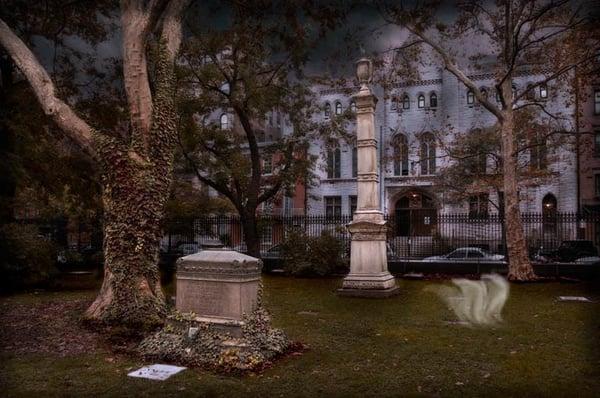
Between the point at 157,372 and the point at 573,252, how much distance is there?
69.5 ft

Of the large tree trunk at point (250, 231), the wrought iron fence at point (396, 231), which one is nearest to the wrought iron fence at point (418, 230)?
the wrought iron fence at point (396, 231)

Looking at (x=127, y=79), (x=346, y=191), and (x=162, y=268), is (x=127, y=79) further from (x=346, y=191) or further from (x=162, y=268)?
(x=346, y=191)

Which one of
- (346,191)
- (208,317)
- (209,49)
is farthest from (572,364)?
(346,191)

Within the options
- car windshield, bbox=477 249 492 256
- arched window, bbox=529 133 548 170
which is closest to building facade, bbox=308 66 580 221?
arched window, bbox=529 133 548 170

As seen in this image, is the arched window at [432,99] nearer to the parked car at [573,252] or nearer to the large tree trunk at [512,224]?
the large tree trunk at [512,224]

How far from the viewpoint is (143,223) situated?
1017 cm

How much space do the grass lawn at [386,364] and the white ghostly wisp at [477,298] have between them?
1.45 ft

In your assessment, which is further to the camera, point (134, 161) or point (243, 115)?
point (243, 115)

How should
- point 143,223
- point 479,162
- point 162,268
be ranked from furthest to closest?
point 479,162
point 162,268
point 143,223

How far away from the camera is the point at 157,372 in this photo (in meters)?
6.83

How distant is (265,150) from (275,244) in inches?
183

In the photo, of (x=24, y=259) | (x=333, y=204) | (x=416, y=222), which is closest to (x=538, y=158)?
(x=416, y=222)

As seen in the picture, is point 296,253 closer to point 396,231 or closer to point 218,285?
point 396,231

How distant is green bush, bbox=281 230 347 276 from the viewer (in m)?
22.0
